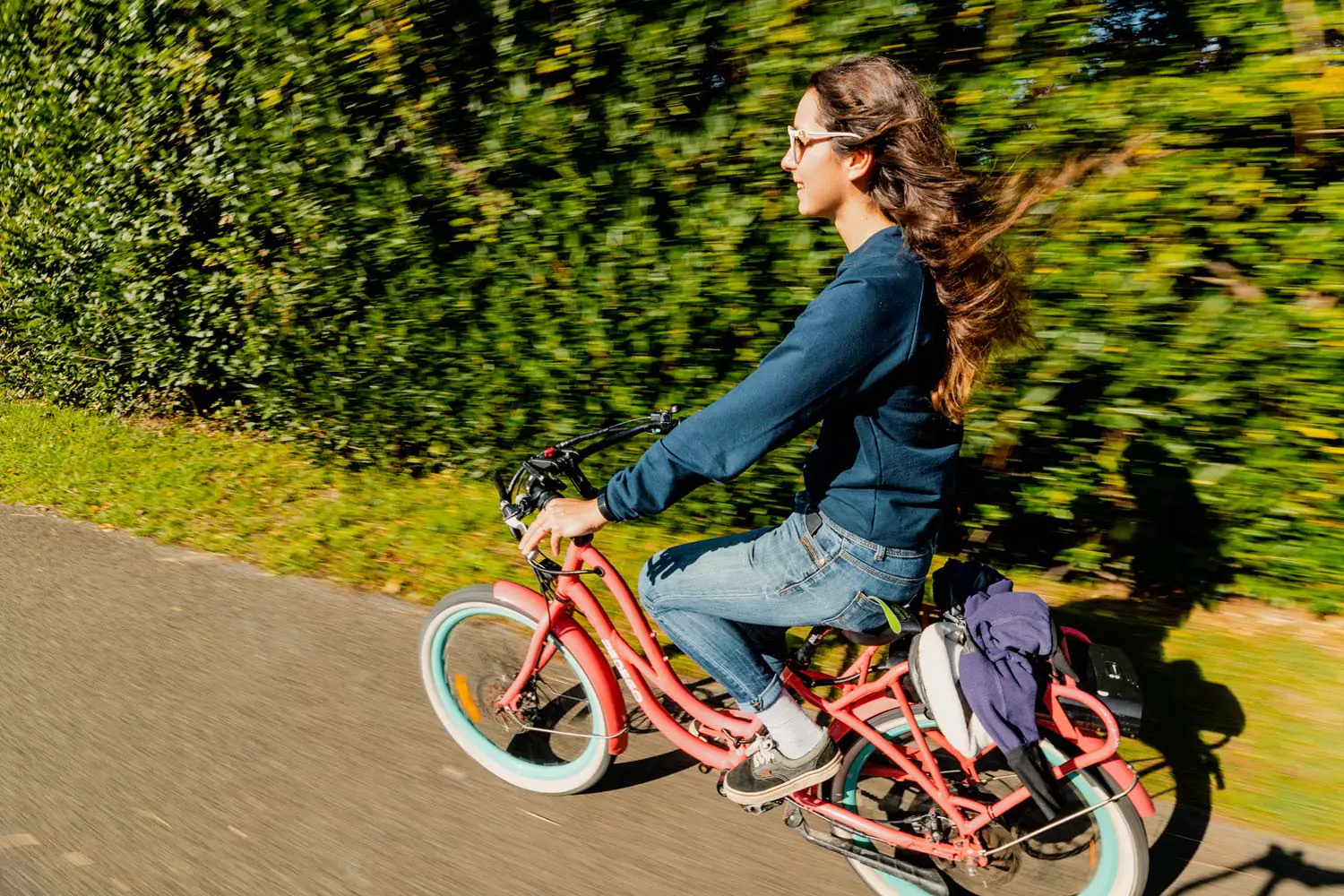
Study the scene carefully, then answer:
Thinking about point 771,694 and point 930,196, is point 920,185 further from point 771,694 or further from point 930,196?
point 771,694

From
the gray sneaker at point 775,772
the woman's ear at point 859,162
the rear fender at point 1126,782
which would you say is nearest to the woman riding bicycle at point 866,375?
→ the woman's ear at point 859,162

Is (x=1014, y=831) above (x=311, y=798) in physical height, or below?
above

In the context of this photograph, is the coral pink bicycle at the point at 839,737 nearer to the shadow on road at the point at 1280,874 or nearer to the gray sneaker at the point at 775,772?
the gray sneaker at the point at 775,772

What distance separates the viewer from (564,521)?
2424 mm

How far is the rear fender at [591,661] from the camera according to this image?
2.95 meters

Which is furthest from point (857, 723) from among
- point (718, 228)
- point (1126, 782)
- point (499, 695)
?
point (718, 228)

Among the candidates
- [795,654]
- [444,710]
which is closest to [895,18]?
[795,654]

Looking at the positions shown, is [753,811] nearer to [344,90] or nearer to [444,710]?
[444,710]

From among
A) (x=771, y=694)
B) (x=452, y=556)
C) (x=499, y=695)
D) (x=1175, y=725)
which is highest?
(x=771, y=694)

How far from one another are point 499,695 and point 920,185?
7.70 ft

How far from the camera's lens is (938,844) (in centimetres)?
246

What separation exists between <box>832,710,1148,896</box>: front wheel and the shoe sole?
0.06 meters

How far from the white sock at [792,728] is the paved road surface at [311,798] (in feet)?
1.47

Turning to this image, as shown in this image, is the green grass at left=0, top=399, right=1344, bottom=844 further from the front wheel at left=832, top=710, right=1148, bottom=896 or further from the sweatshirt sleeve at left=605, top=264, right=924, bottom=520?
the sweatshirt sleeve at left=605, top=264, right=924, bottom=520
